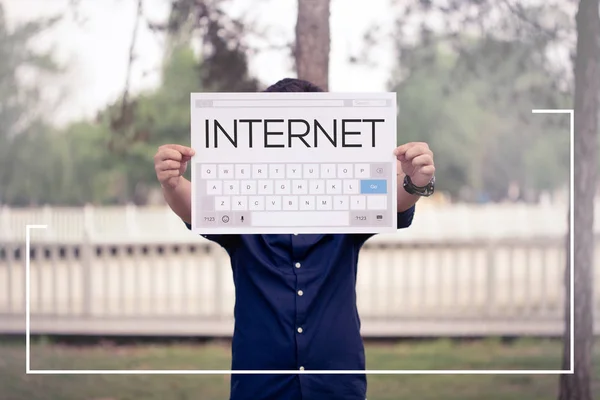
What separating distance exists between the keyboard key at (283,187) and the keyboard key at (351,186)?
6.0 inches

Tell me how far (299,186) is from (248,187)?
14cm

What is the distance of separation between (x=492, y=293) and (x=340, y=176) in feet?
5.13

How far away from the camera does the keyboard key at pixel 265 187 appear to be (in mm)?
1854

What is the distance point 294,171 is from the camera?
1864 mm

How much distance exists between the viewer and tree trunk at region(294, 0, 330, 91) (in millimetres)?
2414

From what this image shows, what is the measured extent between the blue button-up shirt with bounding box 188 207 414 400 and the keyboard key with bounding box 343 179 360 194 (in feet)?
0.80

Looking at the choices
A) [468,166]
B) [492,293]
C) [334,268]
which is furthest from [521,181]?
[334,268]

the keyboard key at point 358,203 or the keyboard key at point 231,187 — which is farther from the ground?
the keyboard key at point 231,187

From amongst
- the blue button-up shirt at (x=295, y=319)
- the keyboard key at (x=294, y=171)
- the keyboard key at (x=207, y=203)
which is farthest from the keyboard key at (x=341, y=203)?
the keyboard key at (x=207, y=203)

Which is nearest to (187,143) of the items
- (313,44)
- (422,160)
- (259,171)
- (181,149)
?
(313,44)

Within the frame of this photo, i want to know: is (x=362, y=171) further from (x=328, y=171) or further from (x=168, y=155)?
(x=168, y=155)

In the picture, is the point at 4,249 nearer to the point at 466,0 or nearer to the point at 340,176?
the point at 340,176

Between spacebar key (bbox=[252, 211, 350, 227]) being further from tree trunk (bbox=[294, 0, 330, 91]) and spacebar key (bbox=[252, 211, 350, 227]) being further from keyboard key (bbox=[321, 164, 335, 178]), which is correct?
tree trunk (bbox=[294, 0, 330, 91])

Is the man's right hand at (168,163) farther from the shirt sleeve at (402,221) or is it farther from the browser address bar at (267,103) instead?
the shirt sleeve at (402,221)
